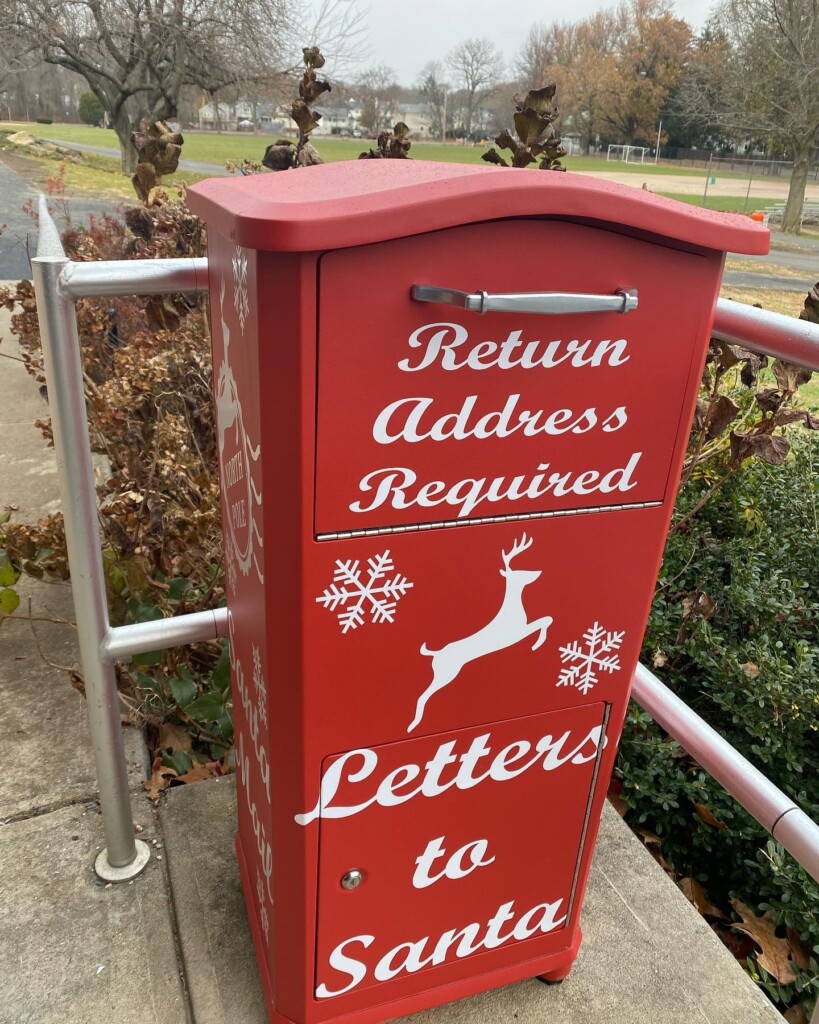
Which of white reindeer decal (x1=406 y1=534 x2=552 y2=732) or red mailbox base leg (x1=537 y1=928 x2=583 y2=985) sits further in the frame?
red mailbox base leg (x1=537 y1=928 x2=583 y2=985)

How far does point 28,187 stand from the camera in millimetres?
16312

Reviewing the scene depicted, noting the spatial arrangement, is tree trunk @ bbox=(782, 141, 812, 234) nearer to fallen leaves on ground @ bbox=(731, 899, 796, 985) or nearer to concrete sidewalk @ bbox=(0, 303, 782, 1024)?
fallen leaves on ground @ bbox=(731, 899, 796, 985)

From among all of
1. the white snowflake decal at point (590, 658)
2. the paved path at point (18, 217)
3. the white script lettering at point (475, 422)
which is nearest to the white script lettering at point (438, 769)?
the white snowflake decal at point (590, 658)

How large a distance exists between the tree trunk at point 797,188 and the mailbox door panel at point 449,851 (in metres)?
30.5

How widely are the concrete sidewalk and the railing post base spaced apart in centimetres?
2

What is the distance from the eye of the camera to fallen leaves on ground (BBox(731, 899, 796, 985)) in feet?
6.19

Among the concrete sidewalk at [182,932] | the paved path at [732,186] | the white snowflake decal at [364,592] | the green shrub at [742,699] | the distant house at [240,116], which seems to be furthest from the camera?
the paved path at [732,186]

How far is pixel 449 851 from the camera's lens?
139 cm

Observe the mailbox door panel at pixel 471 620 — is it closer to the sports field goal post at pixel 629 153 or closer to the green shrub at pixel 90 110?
the green shrub at pixel 90 110

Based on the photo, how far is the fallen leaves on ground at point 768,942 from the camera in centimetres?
189

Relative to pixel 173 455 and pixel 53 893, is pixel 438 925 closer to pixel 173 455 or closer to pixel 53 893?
pixel 53 893

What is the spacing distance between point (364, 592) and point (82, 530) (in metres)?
0.66

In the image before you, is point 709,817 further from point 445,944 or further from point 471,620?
point 471,620

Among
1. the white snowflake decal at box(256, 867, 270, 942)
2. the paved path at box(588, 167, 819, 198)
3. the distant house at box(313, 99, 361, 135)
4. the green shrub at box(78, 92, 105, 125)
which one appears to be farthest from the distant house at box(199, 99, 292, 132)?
the white snowflake decal at box(256, 867, 270, 942)
